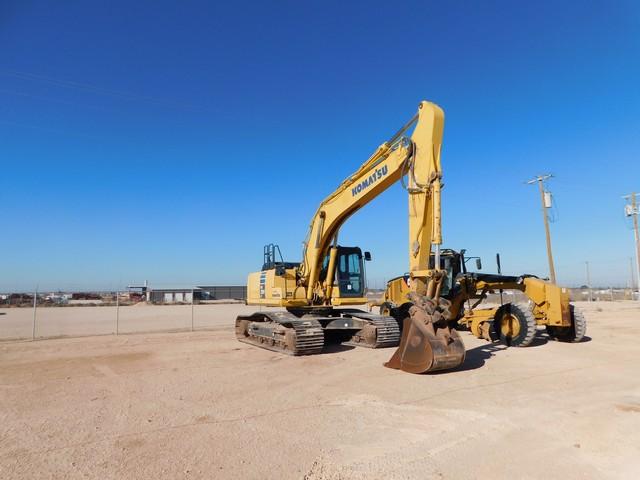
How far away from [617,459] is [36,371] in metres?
10.1

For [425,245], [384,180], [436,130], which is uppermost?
[436,130]

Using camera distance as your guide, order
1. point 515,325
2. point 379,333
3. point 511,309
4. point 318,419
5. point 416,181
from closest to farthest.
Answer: point 318,419 → point 416,181 → point 379,333 → point 515,325 → point 511,309

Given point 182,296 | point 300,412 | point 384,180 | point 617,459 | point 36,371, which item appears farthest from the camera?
point 182,296

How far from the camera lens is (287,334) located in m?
11.5

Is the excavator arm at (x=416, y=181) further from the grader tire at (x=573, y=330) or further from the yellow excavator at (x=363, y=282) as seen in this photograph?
the grader tire at (x=573, y=330)

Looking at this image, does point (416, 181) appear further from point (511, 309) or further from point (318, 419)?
point (511, 309)

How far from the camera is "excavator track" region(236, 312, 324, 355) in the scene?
11148mm

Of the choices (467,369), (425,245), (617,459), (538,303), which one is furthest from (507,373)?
(538,303)

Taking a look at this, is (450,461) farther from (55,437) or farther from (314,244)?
(314,244)

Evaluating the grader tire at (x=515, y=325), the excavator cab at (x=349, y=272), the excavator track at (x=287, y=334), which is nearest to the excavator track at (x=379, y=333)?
the excavator cab at (x=349, y=272)

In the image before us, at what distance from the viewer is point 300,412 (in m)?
6.07

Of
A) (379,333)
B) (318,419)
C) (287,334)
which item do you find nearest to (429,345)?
(318,419)

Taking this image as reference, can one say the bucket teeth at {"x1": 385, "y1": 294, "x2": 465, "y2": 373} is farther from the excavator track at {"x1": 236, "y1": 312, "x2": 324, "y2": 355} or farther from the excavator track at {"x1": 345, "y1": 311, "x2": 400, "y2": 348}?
the excavator track at {"x1": 236, "y1": 312, "x2": 324, "y2": 355}

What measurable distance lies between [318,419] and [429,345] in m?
3.16
